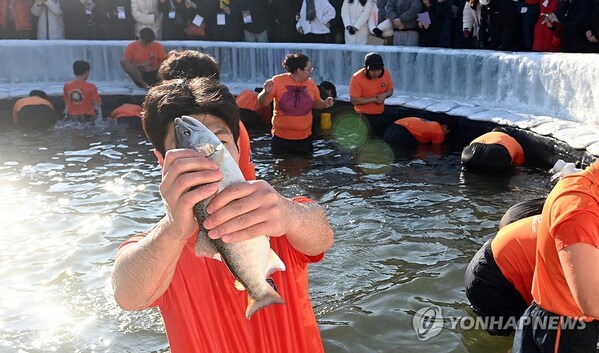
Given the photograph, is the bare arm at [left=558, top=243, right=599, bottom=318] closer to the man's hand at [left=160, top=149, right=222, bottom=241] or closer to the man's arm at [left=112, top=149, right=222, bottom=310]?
the man's arm at [left=112, top=149, right=222, bottom=310]

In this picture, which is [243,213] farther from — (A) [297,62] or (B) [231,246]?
(A) [297,62]

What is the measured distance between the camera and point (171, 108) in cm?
216

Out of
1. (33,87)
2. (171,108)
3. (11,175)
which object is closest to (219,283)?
(171,108)

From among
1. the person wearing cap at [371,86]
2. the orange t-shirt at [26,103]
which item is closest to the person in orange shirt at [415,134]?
the person wearing cap at [371,86]

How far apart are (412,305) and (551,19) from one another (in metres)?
7.87

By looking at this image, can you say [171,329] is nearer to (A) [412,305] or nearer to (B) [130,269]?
(B) [130,269]

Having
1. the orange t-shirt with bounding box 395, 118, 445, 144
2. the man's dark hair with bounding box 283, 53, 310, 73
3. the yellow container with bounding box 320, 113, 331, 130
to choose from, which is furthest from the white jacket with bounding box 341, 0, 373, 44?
the man's dark hair with bounding box 283, 53, 310, 73

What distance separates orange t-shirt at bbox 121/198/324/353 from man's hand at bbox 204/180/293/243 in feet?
1.67

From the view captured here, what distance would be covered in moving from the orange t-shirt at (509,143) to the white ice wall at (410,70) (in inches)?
40.1

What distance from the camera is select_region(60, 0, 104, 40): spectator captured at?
17906mm

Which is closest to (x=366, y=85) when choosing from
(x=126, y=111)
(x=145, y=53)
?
(x=126, y=111)

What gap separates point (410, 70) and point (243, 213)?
40.2ft

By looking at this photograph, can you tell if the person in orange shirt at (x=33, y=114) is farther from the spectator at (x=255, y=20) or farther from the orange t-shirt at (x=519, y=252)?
the orange t-shirt at (x=519, y=252)

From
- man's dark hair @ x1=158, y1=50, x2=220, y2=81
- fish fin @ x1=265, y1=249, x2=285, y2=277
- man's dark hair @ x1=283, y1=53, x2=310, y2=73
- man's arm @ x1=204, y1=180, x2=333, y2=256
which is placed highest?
man's dark hair @ x1=158, y1=50, x2=220, y2=81
